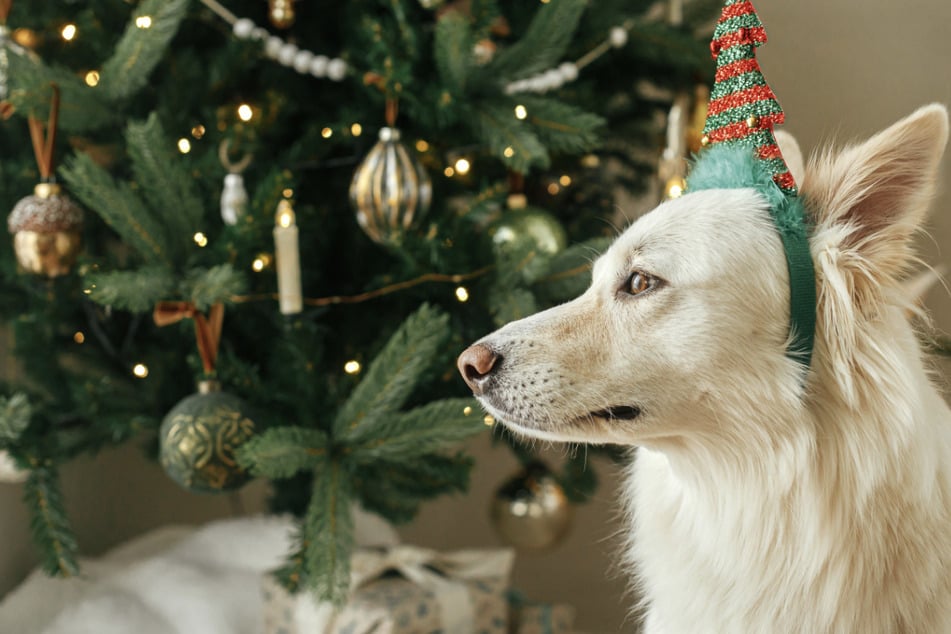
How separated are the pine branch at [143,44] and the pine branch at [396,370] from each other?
52 centimetres

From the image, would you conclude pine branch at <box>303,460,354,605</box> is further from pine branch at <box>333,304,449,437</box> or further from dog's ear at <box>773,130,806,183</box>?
dog's ear at <box>773,130,806,183</box>

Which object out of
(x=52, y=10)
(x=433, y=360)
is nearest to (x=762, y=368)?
(x=433, y=360)

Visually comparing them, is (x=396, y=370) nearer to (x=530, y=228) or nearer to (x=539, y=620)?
(x=530, y=228)

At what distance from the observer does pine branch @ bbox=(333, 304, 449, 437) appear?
1199mm

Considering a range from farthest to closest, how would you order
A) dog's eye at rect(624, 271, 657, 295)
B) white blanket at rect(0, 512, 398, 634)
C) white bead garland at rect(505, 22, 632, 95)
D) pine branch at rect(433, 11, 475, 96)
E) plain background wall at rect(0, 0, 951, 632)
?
plain background wall at rect(0, 0, 951, 632)
white blanket at rect(0, 512, 398, 634)
white bead garland at rect(505, 22, 632, 95)
pine branch at rect(433, 11, 475, 96)
dog's eye at rect(624, 271, 657, 295)

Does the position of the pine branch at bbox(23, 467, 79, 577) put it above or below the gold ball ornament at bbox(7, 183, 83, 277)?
below

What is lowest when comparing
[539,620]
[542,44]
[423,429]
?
[539,620]

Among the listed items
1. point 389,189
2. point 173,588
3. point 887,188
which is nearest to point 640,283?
point 887,188

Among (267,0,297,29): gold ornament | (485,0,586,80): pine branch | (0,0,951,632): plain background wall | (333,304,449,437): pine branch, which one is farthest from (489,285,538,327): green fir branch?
(0,0,951,632): plain background wall

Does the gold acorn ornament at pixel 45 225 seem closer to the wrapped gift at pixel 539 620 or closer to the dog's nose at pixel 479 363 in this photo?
the dog's nose at pixel 479 363

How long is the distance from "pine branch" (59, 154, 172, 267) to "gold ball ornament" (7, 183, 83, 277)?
0.08m

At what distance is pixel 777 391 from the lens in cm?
87

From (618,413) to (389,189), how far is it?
22.4 inches

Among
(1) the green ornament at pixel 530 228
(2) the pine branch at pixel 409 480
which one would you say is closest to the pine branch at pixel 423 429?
(2) the pine branch at pixel 409 480
